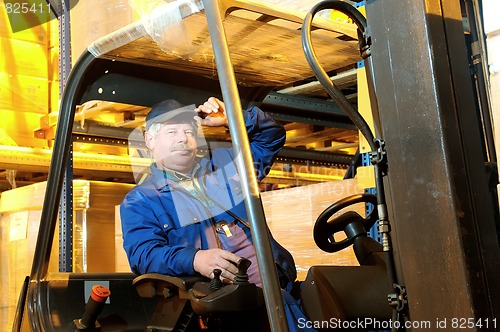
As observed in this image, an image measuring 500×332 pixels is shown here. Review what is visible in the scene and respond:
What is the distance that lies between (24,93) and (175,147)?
2607 millimetres

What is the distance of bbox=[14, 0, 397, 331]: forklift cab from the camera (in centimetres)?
210

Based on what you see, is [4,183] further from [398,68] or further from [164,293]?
[398,68]

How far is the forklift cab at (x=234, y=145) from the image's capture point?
2.10 metres

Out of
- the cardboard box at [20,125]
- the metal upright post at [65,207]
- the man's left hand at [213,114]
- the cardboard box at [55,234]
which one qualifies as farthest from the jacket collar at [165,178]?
the cardboard box at [20,125]

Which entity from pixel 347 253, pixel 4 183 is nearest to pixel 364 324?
pixel 347 253

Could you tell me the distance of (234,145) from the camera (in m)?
1.96

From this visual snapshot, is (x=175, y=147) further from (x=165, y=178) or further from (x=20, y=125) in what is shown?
(x=20, y=125)

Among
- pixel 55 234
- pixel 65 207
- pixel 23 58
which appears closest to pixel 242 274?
pixel 65 207

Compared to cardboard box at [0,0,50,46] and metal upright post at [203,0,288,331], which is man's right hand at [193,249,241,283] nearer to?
metal upright post at [203,0,288,331]

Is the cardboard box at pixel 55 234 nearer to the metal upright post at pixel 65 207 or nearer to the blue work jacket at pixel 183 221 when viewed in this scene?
the metal upright post at pixel 65 207

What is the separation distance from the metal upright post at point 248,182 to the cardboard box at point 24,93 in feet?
10.7

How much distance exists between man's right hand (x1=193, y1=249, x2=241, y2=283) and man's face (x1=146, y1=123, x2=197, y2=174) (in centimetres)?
42

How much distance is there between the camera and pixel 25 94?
5086 mm
